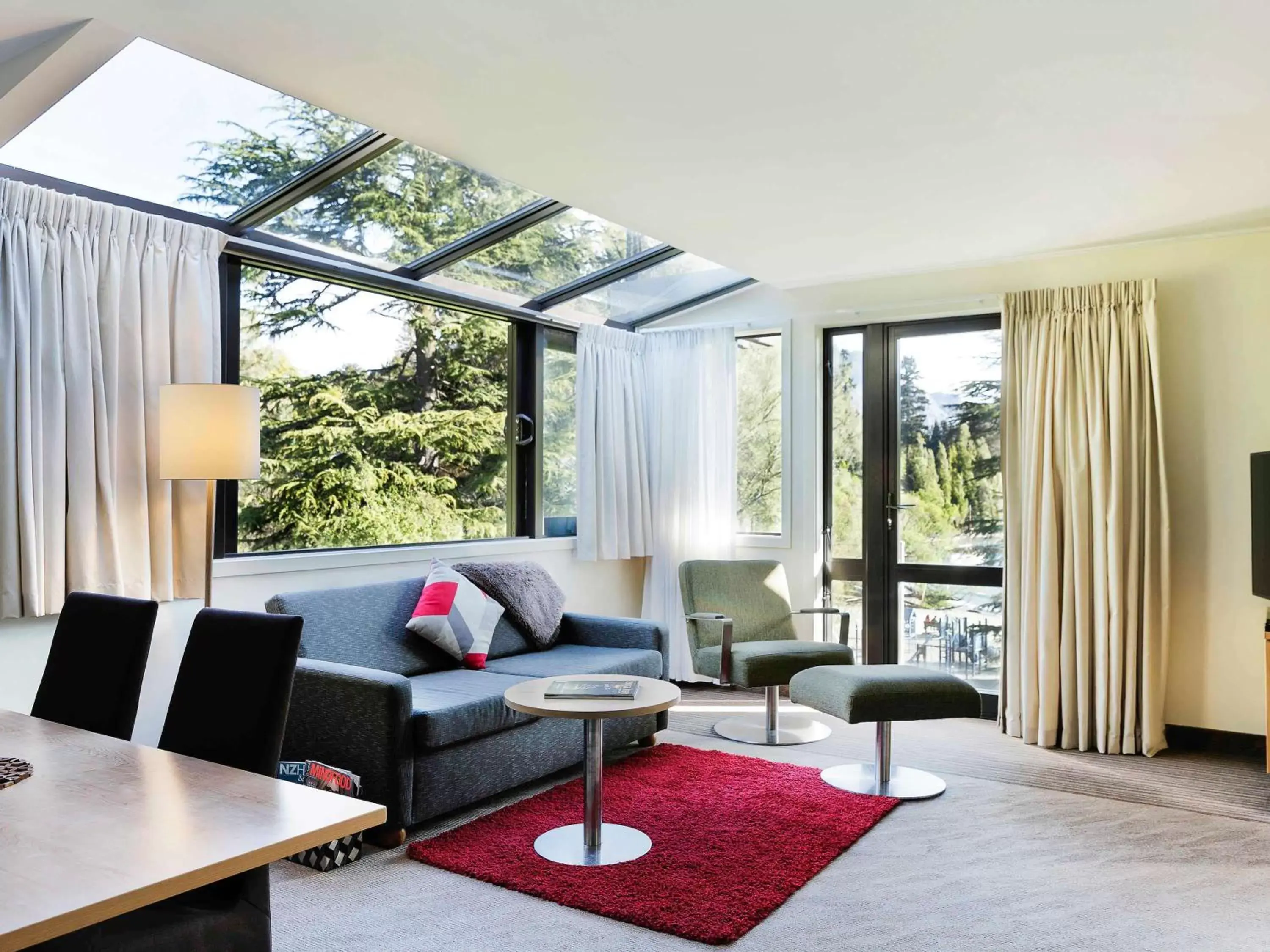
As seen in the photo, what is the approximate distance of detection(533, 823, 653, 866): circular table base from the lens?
310 centimetres

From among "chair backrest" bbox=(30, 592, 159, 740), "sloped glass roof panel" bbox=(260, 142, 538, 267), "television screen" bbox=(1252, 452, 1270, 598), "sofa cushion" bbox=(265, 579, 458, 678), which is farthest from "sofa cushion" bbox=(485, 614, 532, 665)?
"television screen" bbox=(1252, 452, 1270, 598)

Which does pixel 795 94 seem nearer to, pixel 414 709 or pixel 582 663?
pixel 414 709

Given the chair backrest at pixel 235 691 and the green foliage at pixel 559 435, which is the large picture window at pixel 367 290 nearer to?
the green foliage at pixel 559 435

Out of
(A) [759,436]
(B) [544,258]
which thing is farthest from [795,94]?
(A) [759,436]

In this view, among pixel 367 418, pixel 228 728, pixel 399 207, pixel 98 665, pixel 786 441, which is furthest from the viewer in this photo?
pixel 786 441

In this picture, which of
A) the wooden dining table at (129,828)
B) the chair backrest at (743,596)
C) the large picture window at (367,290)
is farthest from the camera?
the chair backrest at (743,596)

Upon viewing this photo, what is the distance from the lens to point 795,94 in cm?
283

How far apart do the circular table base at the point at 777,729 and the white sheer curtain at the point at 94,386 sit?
8.37 ft

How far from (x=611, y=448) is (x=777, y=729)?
184 cm

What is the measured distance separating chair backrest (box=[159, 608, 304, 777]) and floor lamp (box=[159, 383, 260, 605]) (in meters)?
1.18

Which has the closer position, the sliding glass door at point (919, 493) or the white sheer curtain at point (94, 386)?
the white sheer curtain at point (94, 386)

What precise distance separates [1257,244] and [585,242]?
3094 millimetres

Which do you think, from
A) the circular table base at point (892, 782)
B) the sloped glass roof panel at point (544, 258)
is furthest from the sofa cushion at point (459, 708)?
the sloped glass roof panel at point (544, 258)

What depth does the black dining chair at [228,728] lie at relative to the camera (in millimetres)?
1703
